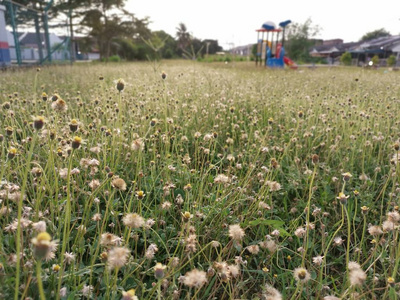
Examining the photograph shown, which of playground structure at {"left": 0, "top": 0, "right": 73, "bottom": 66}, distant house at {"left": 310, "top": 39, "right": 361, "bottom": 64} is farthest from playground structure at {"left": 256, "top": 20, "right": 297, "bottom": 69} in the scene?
distant house at {"left": 310, "top": 39, "right": 361, "bottom": 64}

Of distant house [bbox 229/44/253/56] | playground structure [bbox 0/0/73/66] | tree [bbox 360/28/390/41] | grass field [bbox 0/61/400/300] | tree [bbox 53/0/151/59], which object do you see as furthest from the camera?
tree [bbox 360/28/390/41]

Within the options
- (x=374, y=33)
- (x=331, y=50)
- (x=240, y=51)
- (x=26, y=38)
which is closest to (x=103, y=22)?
(x=26, y=38)

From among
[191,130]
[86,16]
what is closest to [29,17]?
[191,130]

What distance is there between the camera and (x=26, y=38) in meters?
11.0

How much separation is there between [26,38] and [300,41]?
31487 mm

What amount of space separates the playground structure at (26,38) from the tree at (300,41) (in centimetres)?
2525

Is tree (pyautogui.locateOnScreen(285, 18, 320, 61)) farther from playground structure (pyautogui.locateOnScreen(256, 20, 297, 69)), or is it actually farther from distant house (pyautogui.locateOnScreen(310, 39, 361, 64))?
playground structure (pyautogui.locateOnScreen(256, 20, 297, 69))

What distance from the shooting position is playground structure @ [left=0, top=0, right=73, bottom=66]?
8.77 m

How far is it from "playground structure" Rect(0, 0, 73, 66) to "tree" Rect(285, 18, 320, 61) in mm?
25247

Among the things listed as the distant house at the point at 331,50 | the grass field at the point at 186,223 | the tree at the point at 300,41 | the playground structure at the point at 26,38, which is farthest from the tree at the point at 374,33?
the grass field at the point at 186,223

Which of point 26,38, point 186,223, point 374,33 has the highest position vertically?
point 374,33

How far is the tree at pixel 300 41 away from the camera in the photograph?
33119mm

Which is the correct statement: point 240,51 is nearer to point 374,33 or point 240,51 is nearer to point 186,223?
point 374,33

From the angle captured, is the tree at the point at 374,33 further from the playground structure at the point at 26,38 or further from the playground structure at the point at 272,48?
the playground structure at the point at 26,38
